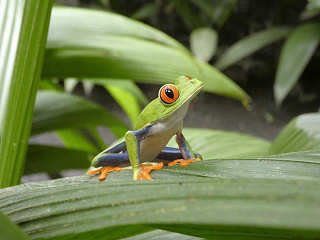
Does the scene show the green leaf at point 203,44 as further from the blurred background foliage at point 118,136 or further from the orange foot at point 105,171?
the orange foot at point 105,171

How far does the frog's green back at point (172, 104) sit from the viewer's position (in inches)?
15.3

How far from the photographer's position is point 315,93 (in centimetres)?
240

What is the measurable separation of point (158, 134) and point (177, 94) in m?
0.04

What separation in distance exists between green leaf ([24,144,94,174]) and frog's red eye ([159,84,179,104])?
442 mm

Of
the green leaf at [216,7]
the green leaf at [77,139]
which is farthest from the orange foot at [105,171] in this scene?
the green leaf at [216,7]

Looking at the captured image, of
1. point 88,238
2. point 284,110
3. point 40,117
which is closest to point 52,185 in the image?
point 88,238

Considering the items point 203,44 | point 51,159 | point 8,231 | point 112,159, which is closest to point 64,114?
point 51,159

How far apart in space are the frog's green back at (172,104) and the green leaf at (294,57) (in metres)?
1.32

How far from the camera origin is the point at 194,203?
18 centimetres

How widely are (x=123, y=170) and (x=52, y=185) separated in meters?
0.10

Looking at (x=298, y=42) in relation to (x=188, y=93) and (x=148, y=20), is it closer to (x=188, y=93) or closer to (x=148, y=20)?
(x=148, y=20)

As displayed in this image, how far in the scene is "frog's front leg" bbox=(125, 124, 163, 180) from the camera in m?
0.33

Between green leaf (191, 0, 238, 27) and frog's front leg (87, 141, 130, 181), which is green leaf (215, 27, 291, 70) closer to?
green leaf (191, 0, 238, 27)

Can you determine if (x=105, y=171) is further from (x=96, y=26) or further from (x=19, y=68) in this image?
(x=96, y=26)
